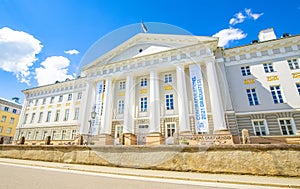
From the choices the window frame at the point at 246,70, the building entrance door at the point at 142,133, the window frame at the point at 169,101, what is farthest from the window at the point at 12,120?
the window frame at the point at 246,70

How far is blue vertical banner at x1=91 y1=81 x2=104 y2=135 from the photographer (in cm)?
2023

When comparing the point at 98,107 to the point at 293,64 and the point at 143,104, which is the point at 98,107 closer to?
the point at 143,104

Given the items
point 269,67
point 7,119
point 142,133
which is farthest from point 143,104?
point 7,119

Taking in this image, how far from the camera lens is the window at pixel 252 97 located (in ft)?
Answer: 56.3

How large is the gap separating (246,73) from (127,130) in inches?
629

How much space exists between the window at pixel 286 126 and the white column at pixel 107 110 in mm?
19385

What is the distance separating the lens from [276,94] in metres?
16.7

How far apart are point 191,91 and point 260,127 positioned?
8.10 m

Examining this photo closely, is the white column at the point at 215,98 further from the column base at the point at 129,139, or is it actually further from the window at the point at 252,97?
the column base at the point at 129,139

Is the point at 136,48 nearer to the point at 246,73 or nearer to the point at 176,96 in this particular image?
the point at 176,96

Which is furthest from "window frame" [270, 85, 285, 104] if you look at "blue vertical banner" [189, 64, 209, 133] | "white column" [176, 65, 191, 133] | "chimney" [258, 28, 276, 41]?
"white column" [176, 65, 191, 133]

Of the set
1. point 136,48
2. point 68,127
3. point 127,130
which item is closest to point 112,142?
point 127,130

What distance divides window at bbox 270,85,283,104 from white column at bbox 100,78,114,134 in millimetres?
19587

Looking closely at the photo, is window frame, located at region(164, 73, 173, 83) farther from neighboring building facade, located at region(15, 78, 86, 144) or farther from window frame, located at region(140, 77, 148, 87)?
neighboring building facade, located at region(15, 78, 86, 144)
